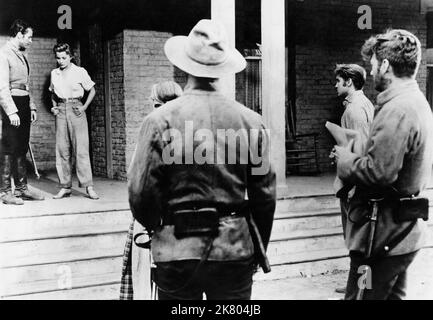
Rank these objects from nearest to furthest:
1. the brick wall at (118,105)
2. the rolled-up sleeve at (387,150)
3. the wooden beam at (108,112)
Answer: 1. the rolled-up sleeve at (387,150)
2. the brick wall at (118,105)
3. the wooden beam at (108,112)

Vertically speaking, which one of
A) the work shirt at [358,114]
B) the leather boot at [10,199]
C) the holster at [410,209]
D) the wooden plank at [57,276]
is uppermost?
the work shirt at [358,114]

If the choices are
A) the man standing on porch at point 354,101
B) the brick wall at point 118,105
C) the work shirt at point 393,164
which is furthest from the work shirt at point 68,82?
the work shirt at point 393,164

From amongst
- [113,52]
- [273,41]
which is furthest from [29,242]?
[113,52]

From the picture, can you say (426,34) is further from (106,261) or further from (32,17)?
(106,261)

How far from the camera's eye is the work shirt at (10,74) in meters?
6.44

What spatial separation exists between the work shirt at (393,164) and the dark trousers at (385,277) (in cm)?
5

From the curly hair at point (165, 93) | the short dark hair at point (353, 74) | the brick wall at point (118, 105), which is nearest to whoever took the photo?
the curly hair at point (165, 93)

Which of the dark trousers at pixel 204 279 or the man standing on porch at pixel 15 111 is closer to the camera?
the dark trousers at pixel 204 279

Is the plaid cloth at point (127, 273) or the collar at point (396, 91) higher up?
the collar at point (396, 91)

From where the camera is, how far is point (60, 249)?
5781mm

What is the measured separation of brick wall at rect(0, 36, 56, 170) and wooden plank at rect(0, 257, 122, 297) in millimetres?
4327

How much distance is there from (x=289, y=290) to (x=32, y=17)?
19.1 ft

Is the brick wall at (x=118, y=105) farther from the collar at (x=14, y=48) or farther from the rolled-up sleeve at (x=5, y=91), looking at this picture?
the rolled-up sleeve at (x=5, y=91)

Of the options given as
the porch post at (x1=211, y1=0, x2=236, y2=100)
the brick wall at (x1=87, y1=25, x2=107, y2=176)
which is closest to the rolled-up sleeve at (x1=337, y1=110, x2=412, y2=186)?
the porch post at (x1=211, y1=0, x2=236, y2=100)
